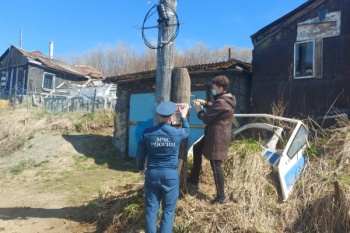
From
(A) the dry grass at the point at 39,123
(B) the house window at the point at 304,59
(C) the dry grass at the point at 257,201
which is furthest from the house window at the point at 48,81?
(C) the dry grass at the point at 257,201

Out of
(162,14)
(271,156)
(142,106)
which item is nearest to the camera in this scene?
(162,14)

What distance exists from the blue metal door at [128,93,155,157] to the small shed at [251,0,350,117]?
3535 millimetres

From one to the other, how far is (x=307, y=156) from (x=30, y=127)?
12505mm

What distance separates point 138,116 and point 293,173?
23.6 ft

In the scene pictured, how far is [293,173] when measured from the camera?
202 inches

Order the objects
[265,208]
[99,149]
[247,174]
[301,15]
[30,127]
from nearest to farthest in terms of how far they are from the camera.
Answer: [265,208] → [247,174] → [301,15] → [99,149] → [30,127]

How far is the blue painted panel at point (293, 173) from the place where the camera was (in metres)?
4.95

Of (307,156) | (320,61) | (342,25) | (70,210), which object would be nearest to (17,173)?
(70,210)

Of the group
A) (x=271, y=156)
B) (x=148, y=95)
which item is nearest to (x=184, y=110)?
(x=271, y=156)

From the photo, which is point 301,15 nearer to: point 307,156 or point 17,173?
point 307,156

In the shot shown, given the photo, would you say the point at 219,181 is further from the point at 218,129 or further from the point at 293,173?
the point at 293,173

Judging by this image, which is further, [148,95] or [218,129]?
[148,95]

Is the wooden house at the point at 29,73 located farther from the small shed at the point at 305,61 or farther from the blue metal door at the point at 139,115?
the small shed at the point at 305,61

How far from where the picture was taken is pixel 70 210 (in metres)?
6.02
